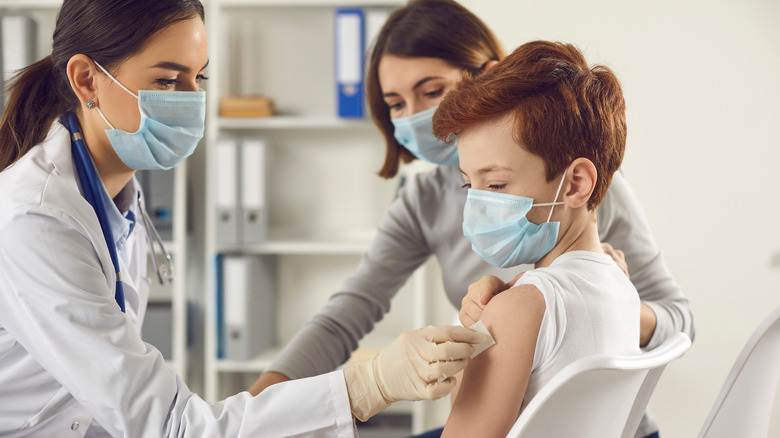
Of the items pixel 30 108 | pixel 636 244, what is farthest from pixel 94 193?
pixel 636 244

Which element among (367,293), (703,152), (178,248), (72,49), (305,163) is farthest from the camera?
(305,163)

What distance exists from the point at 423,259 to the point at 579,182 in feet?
2.20

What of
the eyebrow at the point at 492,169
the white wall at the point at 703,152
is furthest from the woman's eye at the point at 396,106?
the white wall at the point at 703,152

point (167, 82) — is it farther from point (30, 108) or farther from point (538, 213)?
point (538, 213)

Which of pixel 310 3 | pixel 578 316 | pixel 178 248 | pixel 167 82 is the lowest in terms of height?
pixel 178 248

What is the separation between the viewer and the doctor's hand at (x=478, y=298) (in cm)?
88

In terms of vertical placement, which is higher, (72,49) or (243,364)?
(72,49)

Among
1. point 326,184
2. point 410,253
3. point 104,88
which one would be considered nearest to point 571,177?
point 410,253

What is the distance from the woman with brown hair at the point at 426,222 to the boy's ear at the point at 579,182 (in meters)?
0.34

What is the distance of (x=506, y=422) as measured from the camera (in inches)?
30.6

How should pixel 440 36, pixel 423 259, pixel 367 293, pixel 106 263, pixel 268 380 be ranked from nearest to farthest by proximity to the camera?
pixel 106 263
pixel 268 380
pixel 440 36
pixel 367 293
pixel 423 259

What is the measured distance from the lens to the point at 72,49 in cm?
110

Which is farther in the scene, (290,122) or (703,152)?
(290,122)

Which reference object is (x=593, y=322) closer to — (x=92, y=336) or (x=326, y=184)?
(x=92, y=336)
